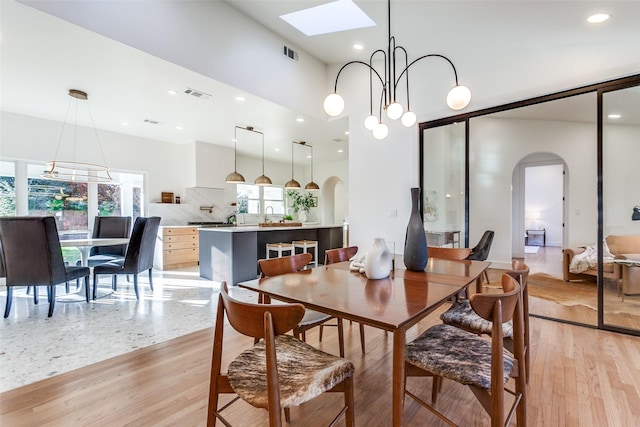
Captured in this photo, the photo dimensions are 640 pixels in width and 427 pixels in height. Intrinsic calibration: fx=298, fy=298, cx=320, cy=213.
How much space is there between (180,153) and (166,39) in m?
4.23

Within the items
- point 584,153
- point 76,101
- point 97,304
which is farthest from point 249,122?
point 584,153

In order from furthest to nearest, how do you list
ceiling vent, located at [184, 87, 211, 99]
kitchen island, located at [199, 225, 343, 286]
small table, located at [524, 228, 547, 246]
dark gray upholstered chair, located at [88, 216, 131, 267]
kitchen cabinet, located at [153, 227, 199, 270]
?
small table, located at [524, 228, 547, 246]
kitchen cabinet, located at [153, 227, 199, 270]
dark gray upholstered chair, located at [88, 216, 131, 267]
kitchen island, located at [199, 225, 343, 286]
ceiling vent, located at [184, 87, 211, 99]

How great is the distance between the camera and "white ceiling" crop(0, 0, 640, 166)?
2600 mm

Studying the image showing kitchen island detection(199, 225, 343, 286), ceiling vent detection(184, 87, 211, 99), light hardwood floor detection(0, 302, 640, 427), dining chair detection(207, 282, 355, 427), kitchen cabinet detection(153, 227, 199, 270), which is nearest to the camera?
dining chair detection(207, 282, 355, 427)

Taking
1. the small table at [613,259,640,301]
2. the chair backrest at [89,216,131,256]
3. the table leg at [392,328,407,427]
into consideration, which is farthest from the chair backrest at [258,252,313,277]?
the chair backrest at [89,216,131,256]

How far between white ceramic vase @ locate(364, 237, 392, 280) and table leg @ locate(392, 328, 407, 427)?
0.69 meters

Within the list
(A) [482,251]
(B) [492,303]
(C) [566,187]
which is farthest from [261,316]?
(C) [566,187]

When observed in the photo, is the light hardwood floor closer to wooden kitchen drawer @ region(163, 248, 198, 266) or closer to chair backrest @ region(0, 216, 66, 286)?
chair backrest @ region(0, 216, 66, 286)

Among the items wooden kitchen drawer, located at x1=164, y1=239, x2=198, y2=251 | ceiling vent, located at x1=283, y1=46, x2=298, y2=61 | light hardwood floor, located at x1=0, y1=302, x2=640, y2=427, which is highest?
ceiling vent, located at x1=283, y1=46, x2=298, y2=61

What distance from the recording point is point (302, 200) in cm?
895

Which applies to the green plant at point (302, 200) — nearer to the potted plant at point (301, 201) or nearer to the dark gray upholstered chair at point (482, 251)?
the potted plant at point (301, 201)

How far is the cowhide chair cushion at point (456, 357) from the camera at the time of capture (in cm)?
130

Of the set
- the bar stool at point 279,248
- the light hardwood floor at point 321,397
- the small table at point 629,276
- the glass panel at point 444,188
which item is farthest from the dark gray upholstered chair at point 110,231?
the small table at point 629,276

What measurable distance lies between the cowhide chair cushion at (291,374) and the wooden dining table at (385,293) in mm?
232
